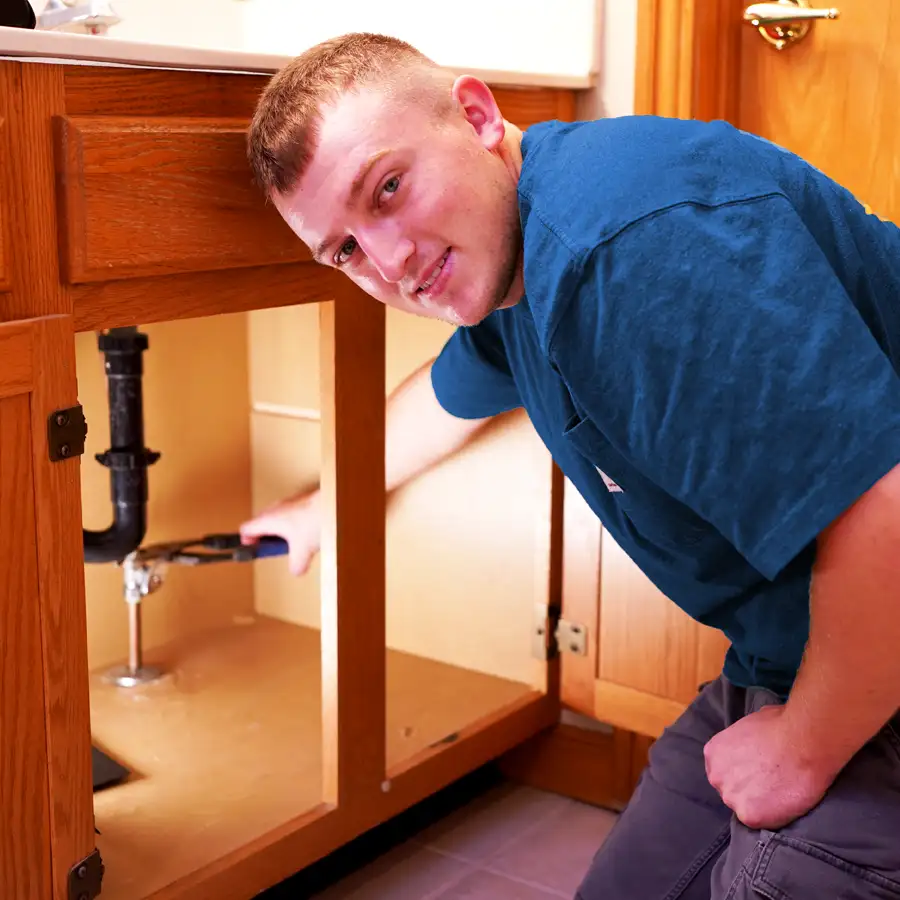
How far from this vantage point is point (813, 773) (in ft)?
3.02

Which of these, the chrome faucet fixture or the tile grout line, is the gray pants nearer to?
the tile grout line

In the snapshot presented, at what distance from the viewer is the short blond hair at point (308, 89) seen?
0.94 meters

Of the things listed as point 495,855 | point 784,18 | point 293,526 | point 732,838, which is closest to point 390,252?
point 732,838

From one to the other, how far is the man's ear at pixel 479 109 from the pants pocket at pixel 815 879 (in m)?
0.59

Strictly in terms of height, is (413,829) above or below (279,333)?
below

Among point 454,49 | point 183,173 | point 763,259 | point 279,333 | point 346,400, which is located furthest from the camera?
point 279,333

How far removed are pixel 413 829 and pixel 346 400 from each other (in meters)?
0.68

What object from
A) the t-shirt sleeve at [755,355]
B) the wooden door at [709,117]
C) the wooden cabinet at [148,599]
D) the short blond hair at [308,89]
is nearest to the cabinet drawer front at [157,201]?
the wooden cabinet at [148,599]

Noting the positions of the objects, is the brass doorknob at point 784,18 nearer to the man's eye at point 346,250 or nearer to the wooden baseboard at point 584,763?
the man's eye at point 346,250

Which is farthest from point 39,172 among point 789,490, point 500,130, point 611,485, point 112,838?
point 112,838

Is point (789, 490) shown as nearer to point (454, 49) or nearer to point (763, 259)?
point (763, 259)

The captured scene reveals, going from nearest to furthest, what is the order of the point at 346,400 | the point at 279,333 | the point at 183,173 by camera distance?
the point at 183,173
the point at 346,400
the point at 279,333

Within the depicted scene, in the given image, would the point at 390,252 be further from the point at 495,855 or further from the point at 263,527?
the point at 495,855

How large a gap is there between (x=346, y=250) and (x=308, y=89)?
5.1 inches
